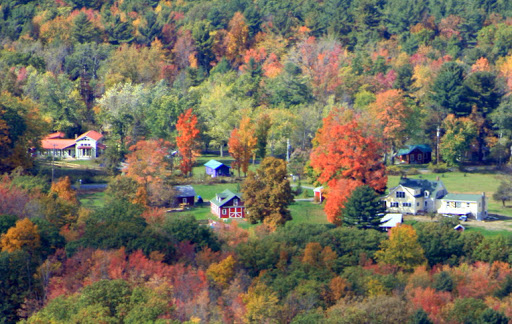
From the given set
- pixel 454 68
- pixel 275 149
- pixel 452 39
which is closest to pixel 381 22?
pixel 452 39

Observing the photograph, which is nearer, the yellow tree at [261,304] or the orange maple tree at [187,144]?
the yellow tree at [261,304]

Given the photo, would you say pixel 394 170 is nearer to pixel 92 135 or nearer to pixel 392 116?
pixel 392 116

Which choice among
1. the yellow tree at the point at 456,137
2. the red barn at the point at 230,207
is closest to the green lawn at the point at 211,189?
the red barn at the point at 230,207

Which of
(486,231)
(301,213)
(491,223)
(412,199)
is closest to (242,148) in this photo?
(301,213)

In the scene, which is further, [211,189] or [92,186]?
[211,189]

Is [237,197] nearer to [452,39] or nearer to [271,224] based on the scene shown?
[271,224]

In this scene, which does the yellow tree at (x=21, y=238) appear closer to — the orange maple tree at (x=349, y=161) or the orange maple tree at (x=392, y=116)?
the orange maple tree at (x=349, y=161)
